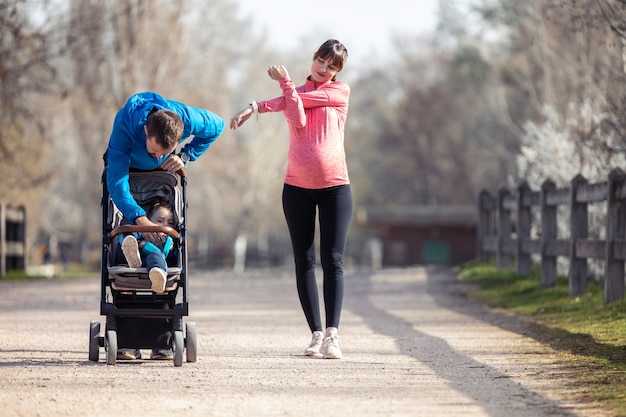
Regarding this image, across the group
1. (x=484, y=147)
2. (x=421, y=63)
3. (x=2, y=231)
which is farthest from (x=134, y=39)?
(x=421, y=63)

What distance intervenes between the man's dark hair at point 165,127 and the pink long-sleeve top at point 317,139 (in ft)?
2.95

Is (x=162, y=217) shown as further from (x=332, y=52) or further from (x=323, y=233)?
(x=332, y=52)

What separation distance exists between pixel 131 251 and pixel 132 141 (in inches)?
28.9

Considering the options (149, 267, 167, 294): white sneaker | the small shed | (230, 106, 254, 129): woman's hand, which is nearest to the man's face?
(230, 106, 254, 129): woman's hand

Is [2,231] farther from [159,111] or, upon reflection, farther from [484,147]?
[484,147]

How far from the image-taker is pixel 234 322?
11.7 m

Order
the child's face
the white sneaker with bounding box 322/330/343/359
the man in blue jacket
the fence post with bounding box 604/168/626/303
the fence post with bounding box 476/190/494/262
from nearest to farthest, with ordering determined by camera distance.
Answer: the man in blue jacket < the child's face < the white sneaker with bounding box 322/330/343/359 < the fence post with bounding box 604/168/626/303 < the fence post with bounding box 476/190/494/262

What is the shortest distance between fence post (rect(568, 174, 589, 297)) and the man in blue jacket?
19.8 ft

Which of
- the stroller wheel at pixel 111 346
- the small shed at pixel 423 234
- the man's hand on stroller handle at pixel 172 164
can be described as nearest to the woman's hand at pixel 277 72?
the man's hand on stroller handle at pixel 172 164

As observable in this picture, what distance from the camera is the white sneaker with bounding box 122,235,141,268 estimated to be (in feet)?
23.5

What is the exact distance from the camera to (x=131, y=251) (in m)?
7.19

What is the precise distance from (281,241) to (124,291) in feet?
159

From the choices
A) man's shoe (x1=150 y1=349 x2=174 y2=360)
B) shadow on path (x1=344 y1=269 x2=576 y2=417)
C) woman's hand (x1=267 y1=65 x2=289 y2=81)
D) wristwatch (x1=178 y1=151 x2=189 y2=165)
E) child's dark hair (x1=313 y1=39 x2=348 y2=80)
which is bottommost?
shadow on path (x1=344 y1=269 x2=576 y2=417)

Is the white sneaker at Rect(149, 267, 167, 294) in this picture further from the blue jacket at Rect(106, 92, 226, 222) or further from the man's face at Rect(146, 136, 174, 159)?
the man's face at Rect(146, 136, 174, 159)
